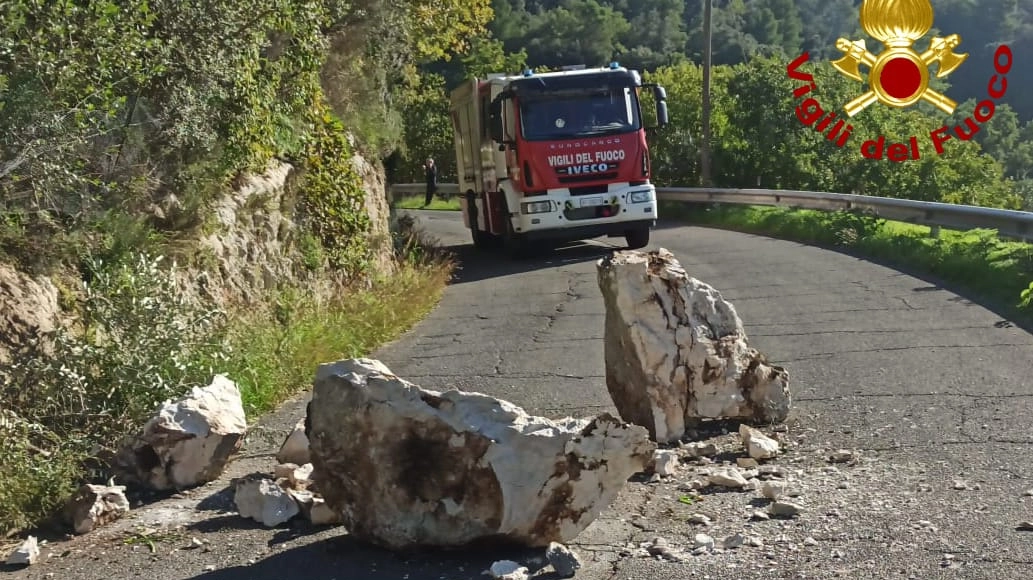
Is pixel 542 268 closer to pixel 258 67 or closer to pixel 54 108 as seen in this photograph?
pixel 258 67

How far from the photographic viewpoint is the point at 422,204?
45.9m

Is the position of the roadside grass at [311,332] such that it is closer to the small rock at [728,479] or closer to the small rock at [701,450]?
the small rock at [701,450]

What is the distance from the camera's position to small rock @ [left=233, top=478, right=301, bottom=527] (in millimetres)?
5758

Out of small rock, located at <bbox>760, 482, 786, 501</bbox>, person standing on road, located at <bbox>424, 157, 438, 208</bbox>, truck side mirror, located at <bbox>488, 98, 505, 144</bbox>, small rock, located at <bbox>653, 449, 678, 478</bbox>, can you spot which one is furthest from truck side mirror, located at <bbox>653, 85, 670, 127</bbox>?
person standing on road, located at <bbox>424, 157, 438, 208</bbox>

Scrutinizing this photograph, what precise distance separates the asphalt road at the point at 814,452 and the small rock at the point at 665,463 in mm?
176

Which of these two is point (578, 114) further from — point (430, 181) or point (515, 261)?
point (430, 181)

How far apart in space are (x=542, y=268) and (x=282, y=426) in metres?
11.5

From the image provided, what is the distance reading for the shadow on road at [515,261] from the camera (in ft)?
63.3

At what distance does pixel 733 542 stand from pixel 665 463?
1271 mm

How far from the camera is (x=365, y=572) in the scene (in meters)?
5.04

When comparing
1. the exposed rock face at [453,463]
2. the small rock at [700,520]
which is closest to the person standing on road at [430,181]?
the small rock at [700,520]

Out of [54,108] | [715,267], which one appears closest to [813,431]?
[54,108]

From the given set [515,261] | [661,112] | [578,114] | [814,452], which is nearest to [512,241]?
[515,261]

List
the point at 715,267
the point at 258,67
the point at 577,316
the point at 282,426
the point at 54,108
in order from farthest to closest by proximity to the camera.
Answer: the point at 715,267 → the point at 577,316 → the point at 258,67 → the point at 282,426 → the point at 54,108
